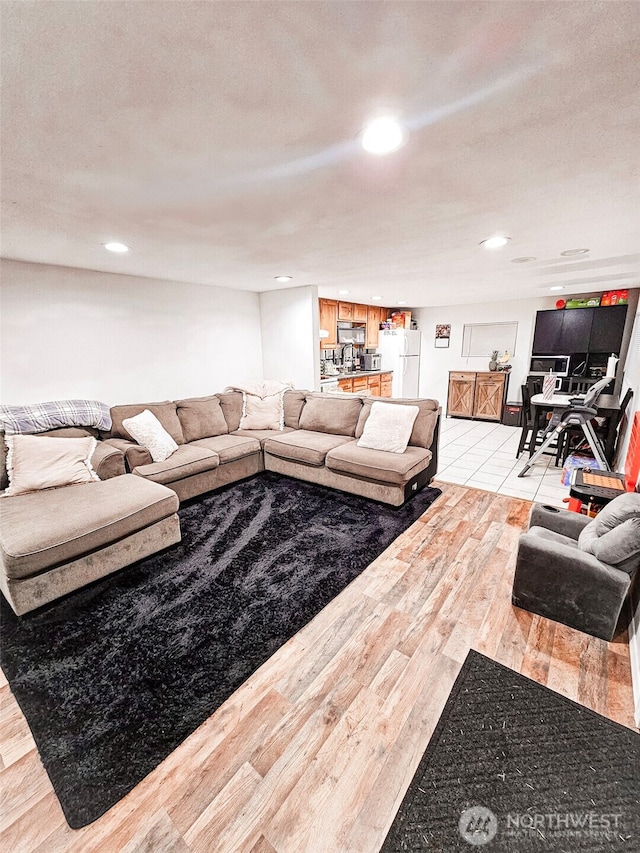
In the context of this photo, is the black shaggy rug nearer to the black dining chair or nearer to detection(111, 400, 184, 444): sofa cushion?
detection(111, 400, 184, 444): sofa cushion

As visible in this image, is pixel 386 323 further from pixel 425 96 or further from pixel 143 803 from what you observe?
pixel 143 803

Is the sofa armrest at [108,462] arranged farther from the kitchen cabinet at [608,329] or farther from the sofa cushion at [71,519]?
the kitchen cabinet at [608,329]

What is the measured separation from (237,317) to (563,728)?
15.6 ft

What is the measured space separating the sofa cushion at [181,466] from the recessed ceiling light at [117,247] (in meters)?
1.72

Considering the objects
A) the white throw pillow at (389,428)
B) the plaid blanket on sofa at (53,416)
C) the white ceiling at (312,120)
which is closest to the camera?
the white ceiling at (312,120)

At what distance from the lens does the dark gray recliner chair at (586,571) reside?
1601 mm

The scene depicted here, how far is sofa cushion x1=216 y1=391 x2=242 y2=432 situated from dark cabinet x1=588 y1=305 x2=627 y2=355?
5.54 m

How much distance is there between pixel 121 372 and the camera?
3555 millimetres

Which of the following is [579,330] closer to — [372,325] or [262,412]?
[372,325]

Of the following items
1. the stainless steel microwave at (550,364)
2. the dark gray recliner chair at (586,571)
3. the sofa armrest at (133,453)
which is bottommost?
the dark gray recliner chair at (586,571)

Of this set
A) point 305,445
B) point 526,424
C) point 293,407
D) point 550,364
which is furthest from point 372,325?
point 305,445

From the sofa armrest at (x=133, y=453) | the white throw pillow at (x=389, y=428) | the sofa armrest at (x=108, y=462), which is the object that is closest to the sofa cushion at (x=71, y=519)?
the sofa armrest at (x=108, y=462)

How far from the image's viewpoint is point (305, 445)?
346cm

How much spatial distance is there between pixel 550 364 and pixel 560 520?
4856 millimetres
